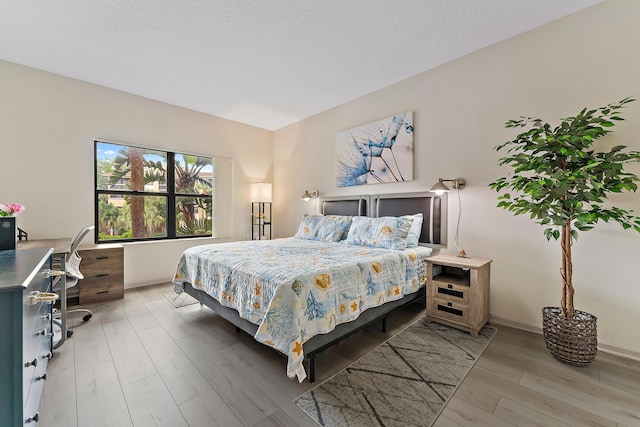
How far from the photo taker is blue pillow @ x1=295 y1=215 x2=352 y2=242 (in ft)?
11.8

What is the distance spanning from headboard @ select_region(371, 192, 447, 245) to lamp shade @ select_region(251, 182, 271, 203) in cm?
239

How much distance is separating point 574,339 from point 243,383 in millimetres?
2349

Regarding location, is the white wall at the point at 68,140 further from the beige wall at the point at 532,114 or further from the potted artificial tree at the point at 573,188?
the potted artificial tree at the point at 573,188

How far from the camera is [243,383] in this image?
69.6 inches

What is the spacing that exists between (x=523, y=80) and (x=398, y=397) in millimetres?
2966

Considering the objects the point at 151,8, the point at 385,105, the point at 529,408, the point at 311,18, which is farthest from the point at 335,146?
the point at 529,408

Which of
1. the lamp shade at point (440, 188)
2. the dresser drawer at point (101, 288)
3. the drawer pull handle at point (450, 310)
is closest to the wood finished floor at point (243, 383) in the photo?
the drawer pull handle at point (450, 310)

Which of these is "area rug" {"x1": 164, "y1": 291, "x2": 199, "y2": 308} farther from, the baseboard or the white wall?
the baseboard

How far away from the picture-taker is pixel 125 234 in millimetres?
3926

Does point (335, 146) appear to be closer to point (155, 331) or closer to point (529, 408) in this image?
point (155, 331)

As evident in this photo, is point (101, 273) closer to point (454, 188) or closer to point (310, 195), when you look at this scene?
point (310, 195)

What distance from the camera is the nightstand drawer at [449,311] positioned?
96.3 inches

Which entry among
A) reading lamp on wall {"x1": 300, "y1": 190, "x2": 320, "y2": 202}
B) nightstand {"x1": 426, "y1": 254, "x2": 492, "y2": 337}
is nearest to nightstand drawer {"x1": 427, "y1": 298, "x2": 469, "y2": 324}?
nightstand {"x1": 426, "y1": 254, "x2": 492, "y2": 337}

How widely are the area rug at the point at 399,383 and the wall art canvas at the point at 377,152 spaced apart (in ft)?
6.36
